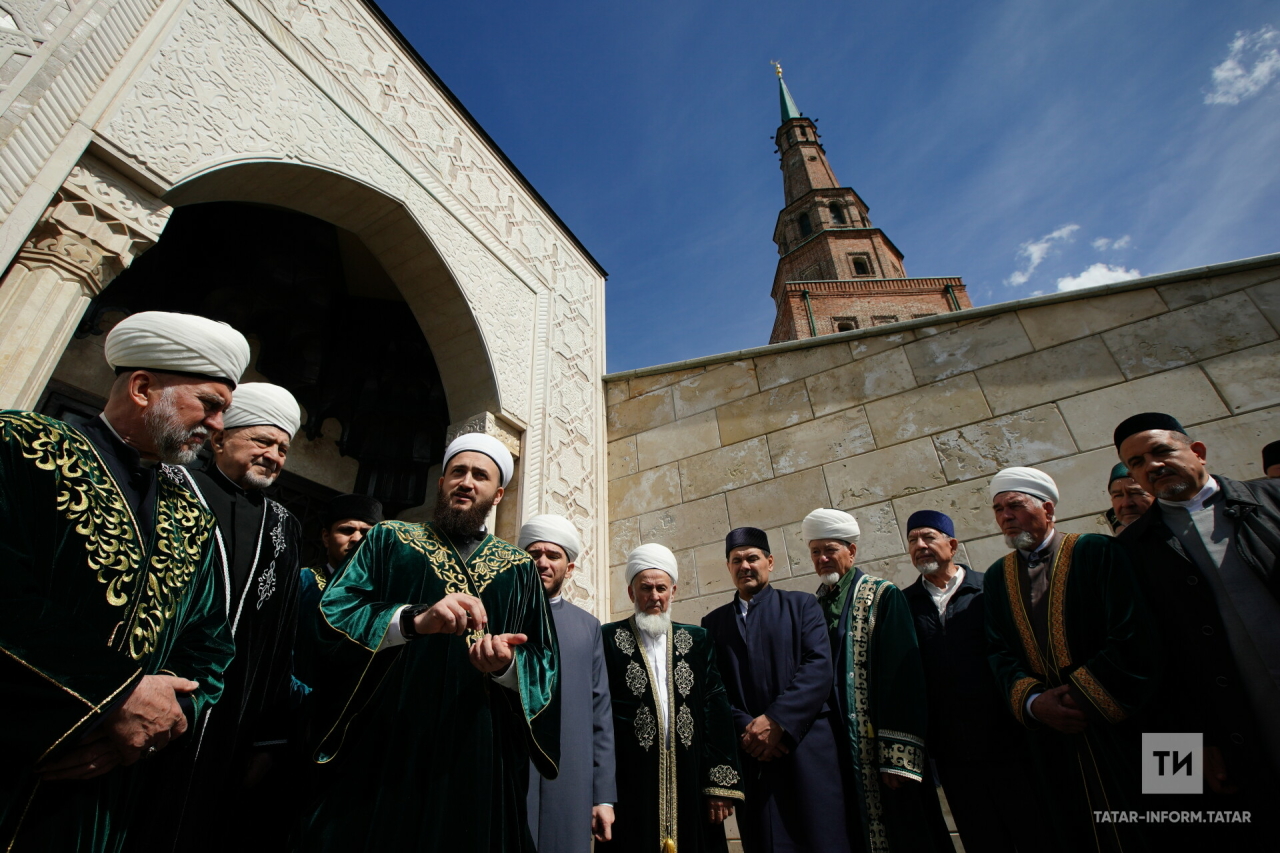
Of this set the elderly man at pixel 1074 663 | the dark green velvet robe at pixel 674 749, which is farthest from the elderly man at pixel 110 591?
the elderly man at pixel 1074 663

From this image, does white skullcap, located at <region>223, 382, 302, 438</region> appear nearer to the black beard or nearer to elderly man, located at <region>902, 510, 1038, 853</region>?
the black beard

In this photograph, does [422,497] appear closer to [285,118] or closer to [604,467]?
[604,467]

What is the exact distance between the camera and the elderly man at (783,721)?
2.08m

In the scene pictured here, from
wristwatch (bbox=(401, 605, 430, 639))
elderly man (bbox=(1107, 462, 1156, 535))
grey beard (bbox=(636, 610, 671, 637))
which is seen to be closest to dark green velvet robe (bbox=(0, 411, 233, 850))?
wristwatch (bbox=(401, 605, 430, 639))

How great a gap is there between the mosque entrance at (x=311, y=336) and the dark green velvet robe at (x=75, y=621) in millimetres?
3125

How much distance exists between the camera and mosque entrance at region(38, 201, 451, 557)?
12.6 ft

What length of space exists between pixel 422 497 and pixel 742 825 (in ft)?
10.9

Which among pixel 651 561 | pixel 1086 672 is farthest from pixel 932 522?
pixel 651 561

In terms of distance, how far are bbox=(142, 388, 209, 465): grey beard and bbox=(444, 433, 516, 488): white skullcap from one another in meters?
0.77

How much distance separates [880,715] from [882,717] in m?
0.01

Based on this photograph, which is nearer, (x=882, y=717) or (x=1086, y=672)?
(x=1086, y=672)

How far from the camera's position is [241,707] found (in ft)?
4.81

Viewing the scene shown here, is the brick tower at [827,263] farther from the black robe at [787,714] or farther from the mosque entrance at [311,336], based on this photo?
the black robe at [787,714]

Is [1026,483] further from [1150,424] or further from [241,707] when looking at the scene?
[241,707]
